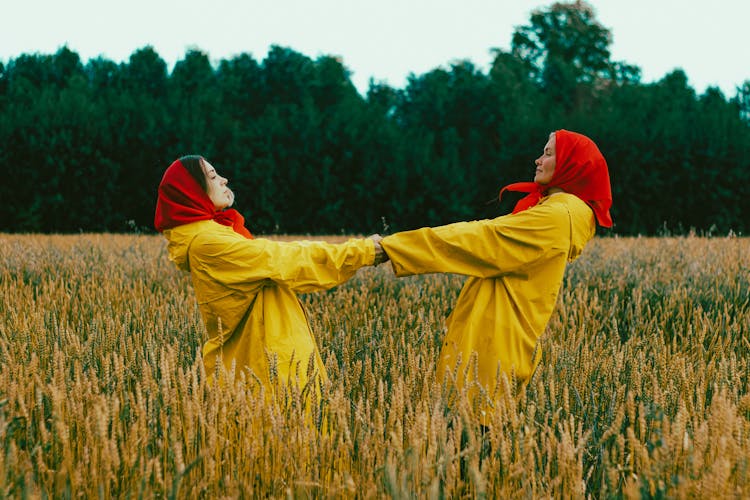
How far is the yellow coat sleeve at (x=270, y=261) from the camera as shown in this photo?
2.46 m

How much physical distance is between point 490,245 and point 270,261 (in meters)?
0.88

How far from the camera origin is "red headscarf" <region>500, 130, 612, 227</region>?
2.73 meters

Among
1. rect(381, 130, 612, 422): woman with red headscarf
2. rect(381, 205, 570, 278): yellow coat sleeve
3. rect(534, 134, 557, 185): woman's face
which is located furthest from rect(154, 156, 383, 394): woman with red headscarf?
rect(534, 134, 557, 185): woman's face

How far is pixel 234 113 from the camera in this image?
21.9m

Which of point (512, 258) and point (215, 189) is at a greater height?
point (215, 189)

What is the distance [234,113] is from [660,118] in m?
13.4

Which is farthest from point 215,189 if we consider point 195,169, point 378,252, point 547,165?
point 547,165

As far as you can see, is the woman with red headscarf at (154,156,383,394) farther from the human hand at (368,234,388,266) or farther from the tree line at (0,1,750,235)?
the tree line at (0,1,750,235)

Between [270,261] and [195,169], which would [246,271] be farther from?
[195,169]

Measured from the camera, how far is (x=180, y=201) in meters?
2.61

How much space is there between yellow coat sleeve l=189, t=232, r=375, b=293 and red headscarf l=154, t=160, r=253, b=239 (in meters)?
0.11

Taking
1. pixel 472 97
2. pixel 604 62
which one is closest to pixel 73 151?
pixel 472 97

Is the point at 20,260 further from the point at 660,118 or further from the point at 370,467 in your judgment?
the point at 660,118

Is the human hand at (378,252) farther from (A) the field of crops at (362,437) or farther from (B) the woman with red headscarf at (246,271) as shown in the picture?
(A) the field of crops at (362,437)
